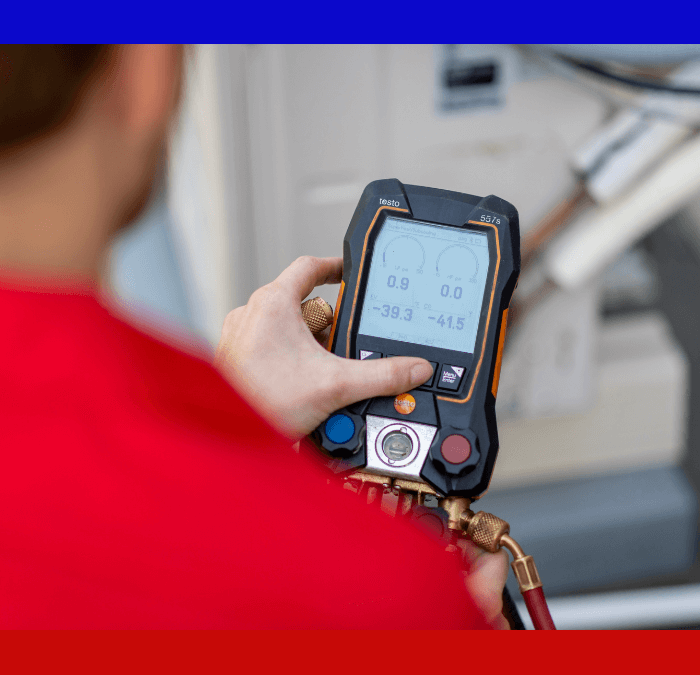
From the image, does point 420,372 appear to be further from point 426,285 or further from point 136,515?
point 136,515

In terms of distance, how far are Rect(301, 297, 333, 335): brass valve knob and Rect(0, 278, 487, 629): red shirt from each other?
0.28 m

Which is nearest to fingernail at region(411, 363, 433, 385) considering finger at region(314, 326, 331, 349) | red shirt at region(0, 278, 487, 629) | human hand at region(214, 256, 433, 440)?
human hand at region(214, 256, 433, 440)

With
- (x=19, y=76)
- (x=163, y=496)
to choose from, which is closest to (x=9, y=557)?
(x=163, y=496)

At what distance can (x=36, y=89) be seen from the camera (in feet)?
0.99

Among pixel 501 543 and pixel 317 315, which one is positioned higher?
pixel 317 315

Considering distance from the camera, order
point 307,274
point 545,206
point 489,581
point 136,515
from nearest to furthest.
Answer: point 136,515 < point 489,581 < point 307,274 < point 545,206

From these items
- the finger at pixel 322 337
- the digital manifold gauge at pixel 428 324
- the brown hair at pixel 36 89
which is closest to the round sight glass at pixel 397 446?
the digital manifold gauge at pixel 428 324

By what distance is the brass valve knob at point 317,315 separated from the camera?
589 mm

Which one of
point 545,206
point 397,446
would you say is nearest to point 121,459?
point 397,446

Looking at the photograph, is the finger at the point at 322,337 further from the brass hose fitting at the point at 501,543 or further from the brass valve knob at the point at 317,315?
the brass hose fitting at the point at 501,543

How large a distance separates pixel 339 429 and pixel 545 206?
619 millimetres

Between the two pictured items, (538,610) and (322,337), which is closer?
(538,610)

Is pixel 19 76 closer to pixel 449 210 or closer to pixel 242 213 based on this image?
pixel 449 210

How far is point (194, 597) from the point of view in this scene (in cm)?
28
